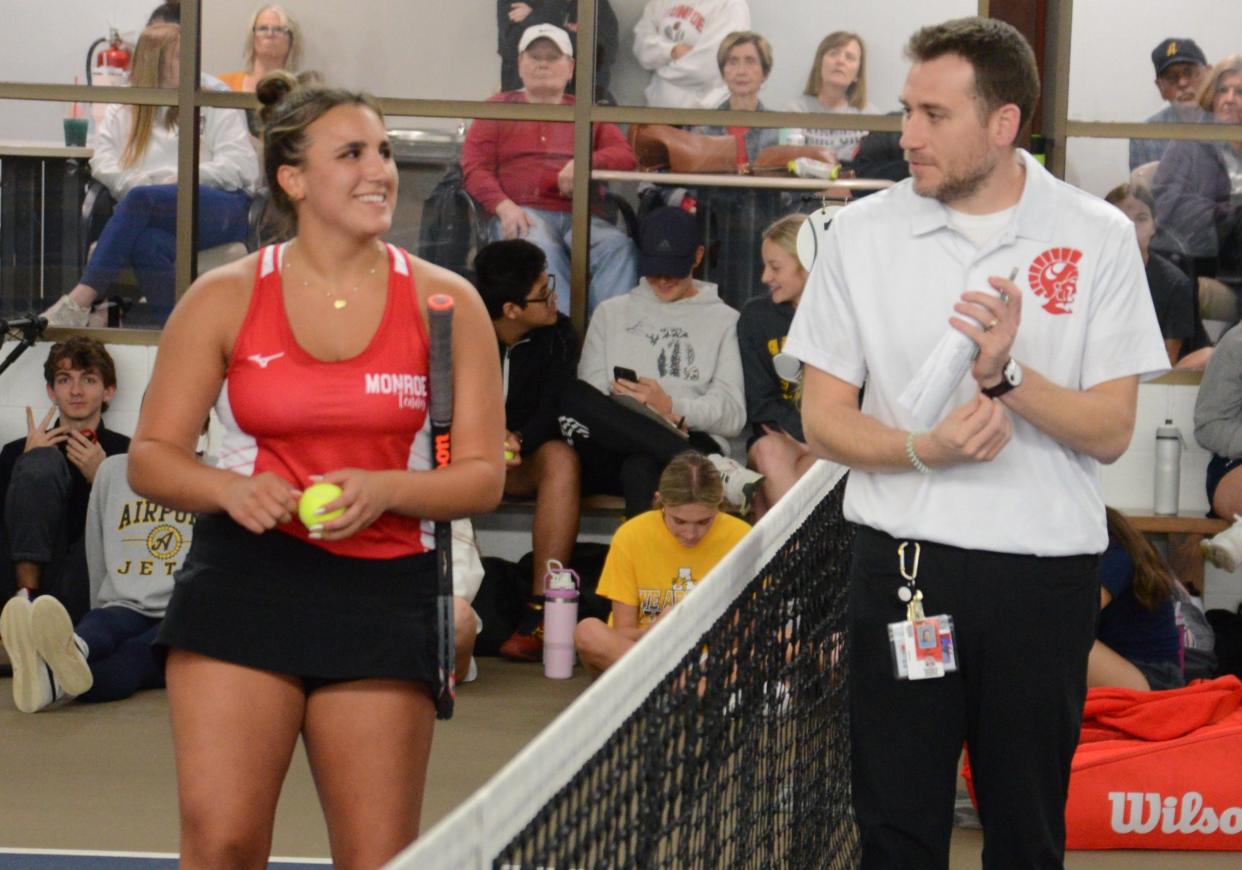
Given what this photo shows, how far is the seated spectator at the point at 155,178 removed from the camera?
28.0ft

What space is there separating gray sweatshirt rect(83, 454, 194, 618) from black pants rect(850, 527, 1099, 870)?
4508 millimetres

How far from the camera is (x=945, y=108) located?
9.11ft

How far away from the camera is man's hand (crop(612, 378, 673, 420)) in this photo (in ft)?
25.4

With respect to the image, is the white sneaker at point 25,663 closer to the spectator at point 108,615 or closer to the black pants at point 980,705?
the spectator at point 108,615

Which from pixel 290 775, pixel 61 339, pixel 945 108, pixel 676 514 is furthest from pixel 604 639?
pixel 945 108

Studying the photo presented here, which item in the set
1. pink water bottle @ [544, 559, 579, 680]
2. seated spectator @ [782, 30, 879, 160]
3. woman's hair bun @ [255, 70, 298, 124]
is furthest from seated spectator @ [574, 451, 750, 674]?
woman's hair bun @ [255, 70, 298, 124]

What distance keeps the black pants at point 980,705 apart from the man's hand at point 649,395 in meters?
4.86

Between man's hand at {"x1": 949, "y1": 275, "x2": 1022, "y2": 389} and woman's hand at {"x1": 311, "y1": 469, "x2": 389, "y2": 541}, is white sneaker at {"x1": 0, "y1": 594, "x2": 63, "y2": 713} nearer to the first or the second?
woman's hand at {"x1": 311, "y1": 469, "x2": 389, "y2": 541}

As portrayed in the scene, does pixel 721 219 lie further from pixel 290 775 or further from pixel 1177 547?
pixel 290 775

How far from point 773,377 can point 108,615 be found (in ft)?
9.84

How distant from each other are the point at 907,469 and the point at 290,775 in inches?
133

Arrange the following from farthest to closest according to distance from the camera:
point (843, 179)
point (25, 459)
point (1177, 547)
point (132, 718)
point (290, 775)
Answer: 1. point (843, 179)
2. point (1177, 547)
3. point (25, 459)
4. point (132, 718)
5. point (290, 775)

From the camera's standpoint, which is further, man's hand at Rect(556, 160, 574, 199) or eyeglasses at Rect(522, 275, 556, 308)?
man's hand at Rect(556, 160, 574, 199)

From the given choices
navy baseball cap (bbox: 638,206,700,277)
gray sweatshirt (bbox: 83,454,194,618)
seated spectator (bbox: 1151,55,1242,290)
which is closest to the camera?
gray sweatshirt (bbox: 83,454,194,618)
